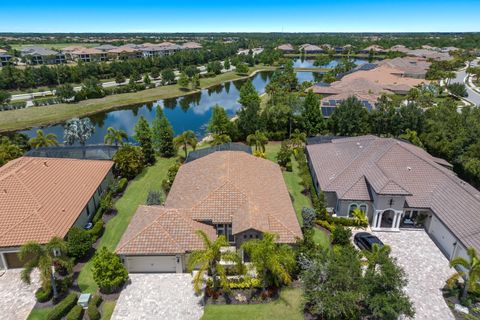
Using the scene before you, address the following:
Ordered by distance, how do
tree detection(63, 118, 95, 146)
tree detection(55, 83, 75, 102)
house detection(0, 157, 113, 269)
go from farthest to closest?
tree detection(55, 83, 75, 102) → tree detection(63, 118, 95, 146) → house detection(0, 157, 113, 269)

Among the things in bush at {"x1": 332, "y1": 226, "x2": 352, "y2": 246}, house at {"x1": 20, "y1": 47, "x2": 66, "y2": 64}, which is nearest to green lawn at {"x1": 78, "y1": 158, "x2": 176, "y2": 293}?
bush at {"x1": 332, "y1": 226, "x2": 352, "y2": 246}

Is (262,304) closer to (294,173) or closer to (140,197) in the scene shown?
(140,197)

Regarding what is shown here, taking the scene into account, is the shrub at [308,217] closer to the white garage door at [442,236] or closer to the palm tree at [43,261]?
the white garage door at [442,236]

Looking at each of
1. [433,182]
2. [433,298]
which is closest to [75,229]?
[433,298]

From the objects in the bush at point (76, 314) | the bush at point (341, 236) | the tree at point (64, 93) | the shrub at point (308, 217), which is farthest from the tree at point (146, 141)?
the tree at point (64, 93)

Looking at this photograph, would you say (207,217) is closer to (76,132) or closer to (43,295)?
(43,295)

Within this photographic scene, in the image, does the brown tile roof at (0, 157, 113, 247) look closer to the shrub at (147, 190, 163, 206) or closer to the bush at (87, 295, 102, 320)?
the shrub at (147, 190, 163, 206)
